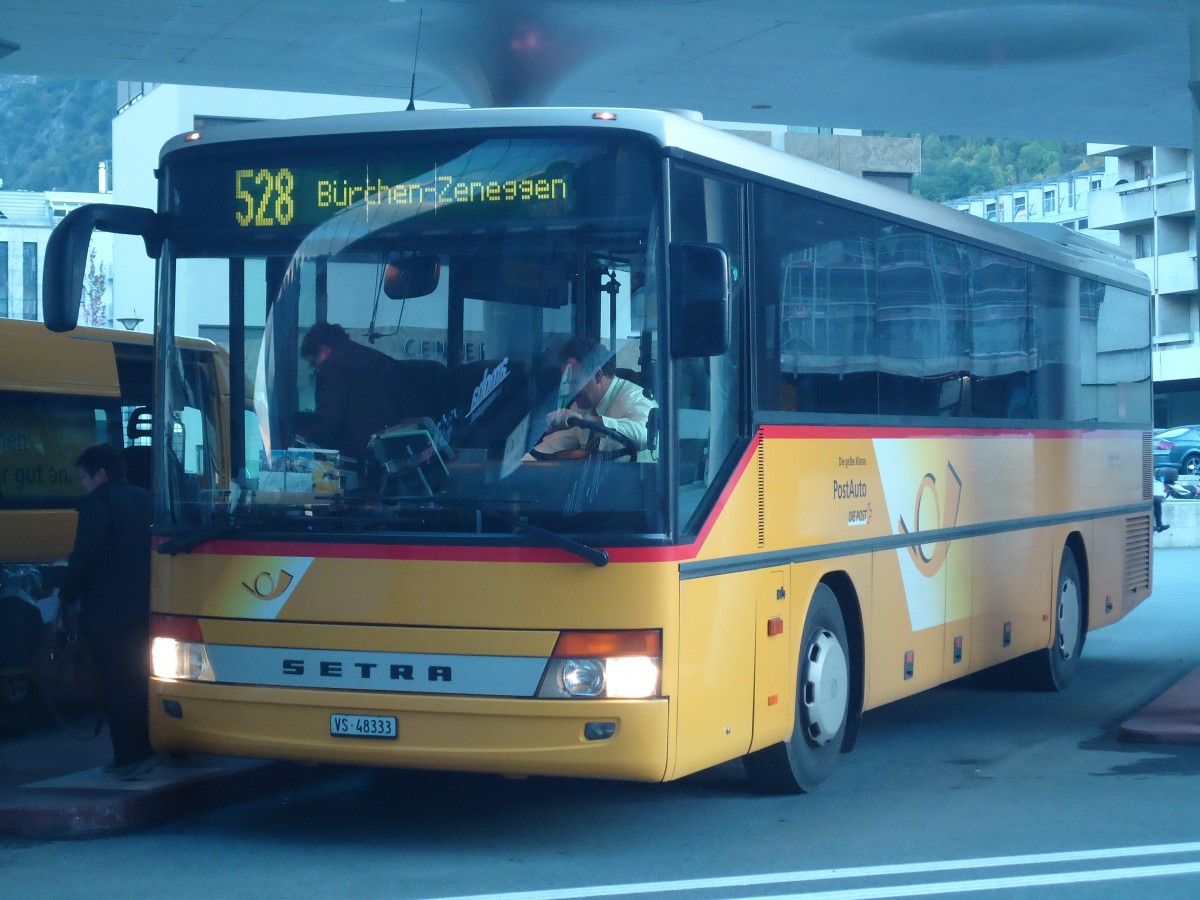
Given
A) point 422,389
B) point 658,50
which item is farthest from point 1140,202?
point 422,389

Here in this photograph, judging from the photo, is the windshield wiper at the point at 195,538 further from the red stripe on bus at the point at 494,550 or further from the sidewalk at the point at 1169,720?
the sidewalk at the point at 1169,720

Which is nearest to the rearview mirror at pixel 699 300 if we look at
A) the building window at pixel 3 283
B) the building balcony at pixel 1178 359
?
the building balcony at pixel 1178 359

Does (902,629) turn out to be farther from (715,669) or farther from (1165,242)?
(1165,242)

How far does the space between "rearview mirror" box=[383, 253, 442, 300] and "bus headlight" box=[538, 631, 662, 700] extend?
1.60 m

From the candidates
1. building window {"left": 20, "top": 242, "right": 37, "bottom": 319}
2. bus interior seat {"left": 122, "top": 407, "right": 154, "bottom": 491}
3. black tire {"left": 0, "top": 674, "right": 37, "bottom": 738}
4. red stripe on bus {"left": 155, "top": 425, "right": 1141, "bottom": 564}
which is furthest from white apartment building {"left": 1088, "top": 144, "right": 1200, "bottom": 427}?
red stripe on bus {"left": 155, "top": 425, "right": 1141, "bottom": 564}

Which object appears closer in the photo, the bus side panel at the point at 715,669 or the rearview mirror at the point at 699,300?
the rearview mirror at the point at 699,300

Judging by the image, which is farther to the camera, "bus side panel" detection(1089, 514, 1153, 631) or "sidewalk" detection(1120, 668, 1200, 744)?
"bus side panel" detection(1089, 514, 1153, 631)

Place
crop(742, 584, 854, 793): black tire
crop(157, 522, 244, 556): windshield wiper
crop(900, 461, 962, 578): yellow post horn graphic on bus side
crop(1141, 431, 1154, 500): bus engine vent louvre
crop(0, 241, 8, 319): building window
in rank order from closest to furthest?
crop(157, 522, 244, 556): windshield wiper, crop(742, 584, 854, 793): black tire, crop(900, 461, 962, 578): yellow post horn graphic on bus side, crop(1141, 431, 1154, 500): bus engine vent louvre, crop(0, 241, 8, 319): building window

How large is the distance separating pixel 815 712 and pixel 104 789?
356 cm

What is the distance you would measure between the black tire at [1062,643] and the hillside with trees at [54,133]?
113678mm

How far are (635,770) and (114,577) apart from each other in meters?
3.20

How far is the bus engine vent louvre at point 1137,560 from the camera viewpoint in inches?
582

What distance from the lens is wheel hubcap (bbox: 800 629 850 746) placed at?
8.36m

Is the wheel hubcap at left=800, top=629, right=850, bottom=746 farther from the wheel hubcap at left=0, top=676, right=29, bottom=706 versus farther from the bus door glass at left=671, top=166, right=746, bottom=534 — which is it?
the wheel hubcap at left=0, top=676, right=29, bottom=706
